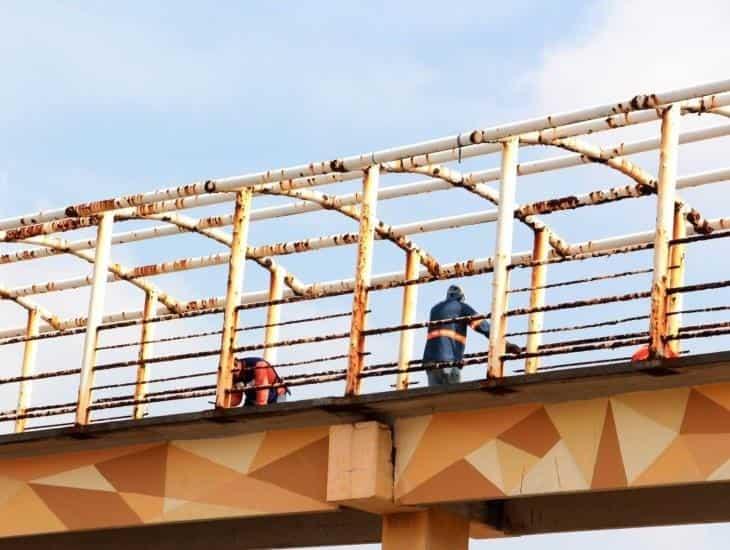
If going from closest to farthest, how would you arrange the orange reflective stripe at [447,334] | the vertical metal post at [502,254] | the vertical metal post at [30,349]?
the vertical metal post at [502,254]
the orange reflective stripe at [447,334]
the vertical metal post at [30,349]

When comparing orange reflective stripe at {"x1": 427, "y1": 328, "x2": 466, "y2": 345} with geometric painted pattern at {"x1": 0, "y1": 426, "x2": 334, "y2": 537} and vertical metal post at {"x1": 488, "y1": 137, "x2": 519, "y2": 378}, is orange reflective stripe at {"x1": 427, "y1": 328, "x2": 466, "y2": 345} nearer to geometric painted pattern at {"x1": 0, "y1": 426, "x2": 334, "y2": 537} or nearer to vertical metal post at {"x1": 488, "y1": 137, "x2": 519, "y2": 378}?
geometric painted pattern at {"x1": 0, "y1": 426, "x2": 334, "y2": 537}

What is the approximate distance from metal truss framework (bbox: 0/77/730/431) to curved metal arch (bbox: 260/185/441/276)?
2 cm

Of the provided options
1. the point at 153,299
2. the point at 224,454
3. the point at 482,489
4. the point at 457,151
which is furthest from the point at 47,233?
the point at 482,489

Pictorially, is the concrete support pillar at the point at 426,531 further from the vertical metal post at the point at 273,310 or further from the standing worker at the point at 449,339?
the vertical metal post at the point at 273,310

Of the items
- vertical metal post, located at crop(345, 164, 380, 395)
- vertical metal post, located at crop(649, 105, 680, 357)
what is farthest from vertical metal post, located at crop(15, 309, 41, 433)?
vertical metal post, located at crop(649, 105, 680, 357)

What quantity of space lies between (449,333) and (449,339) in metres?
0.08

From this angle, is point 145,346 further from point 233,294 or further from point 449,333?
point 449,333

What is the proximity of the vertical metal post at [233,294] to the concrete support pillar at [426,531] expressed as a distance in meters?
2.34

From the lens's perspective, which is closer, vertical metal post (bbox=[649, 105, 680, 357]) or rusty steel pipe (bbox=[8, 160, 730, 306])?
vertical metal post (bbox=[649, 105, 680, 357])

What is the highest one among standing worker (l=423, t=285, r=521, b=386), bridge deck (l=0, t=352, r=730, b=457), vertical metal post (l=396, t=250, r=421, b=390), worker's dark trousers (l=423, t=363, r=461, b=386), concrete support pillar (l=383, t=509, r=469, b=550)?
vertical metal post (l=396, t=250, r=421, b=390)

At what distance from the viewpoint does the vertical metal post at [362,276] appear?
20250 millimetres

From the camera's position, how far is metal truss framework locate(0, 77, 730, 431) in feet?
62.2

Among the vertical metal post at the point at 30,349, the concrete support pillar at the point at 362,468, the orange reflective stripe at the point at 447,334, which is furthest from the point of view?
the vertical metal post at the point at 30,349

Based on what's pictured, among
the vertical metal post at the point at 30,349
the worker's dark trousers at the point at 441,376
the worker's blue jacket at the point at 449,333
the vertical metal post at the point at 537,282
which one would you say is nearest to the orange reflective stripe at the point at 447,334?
the worker's blue jacket at the point at 449,333
